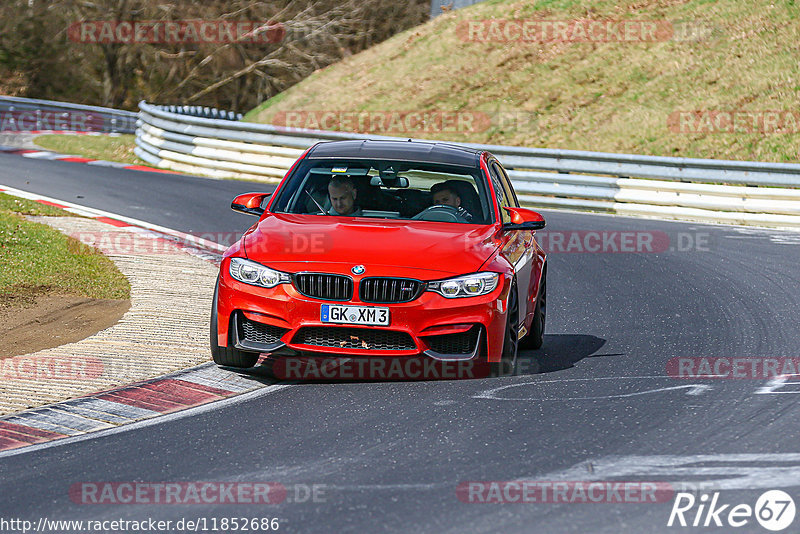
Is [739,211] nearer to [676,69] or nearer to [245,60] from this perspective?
[676,69]

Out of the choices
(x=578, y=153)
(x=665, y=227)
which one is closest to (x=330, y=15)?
(x=578, y=153)

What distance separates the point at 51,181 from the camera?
68.8ft

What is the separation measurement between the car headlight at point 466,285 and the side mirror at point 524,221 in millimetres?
1000

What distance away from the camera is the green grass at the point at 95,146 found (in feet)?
89.6

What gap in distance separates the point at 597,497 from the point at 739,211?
15.2m

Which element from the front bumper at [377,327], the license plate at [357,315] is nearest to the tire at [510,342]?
the front bumper at [377,327]

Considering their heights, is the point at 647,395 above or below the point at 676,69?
below

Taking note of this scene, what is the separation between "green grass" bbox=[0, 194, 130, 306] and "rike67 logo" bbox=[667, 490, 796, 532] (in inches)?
270

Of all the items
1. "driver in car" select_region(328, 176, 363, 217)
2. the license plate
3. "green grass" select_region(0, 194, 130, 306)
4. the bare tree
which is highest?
the bare tree

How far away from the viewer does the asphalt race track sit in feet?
17.0

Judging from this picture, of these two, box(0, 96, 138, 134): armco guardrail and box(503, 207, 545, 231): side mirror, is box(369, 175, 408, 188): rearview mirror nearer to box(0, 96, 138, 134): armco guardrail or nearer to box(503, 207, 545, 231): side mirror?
box(503, 207, 545, 231): side mirror

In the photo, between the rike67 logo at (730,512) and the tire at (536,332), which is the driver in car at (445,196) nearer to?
the tire at (536,332)

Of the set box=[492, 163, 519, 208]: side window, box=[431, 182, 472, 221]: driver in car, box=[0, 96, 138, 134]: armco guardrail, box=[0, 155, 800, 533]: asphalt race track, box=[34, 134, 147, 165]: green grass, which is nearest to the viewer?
box=[0, 155, 800, 533]: asphalt race track

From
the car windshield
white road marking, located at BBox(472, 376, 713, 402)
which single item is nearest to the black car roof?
the car windshield
